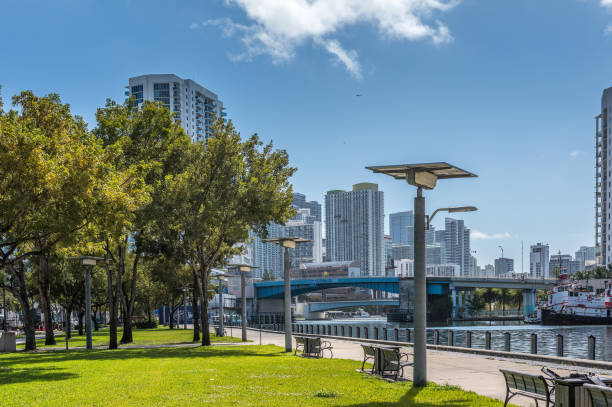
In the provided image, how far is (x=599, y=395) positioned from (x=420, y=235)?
6.70 m

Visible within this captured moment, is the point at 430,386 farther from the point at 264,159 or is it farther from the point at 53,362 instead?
the point at 264,159

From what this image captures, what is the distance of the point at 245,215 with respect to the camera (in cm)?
3153

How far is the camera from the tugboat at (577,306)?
91.2 m

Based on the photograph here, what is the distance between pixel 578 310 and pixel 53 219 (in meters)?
92.9

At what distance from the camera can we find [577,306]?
3743 inches

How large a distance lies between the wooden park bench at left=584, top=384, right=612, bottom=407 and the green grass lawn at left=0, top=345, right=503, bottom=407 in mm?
3490

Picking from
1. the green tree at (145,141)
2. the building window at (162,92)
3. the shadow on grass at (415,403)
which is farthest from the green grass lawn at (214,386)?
the building window at (162,92)

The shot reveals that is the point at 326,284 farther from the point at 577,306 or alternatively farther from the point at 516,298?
the point at 516,298

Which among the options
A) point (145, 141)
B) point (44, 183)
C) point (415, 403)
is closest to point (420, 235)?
point (415, 403)

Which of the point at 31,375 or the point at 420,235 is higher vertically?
the point at 420,235

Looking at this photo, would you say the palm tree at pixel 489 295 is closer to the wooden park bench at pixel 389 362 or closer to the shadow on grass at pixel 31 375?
the wooden park bench at pixel 389 362

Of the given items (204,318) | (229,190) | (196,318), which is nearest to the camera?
(229,190)

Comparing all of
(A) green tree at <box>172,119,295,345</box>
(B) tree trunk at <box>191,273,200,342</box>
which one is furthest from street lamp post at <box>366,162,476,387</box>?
(B) tree trunk at <box>191,273,200,342</box>

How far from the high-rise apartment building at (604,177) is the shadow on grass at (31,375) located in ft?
466
